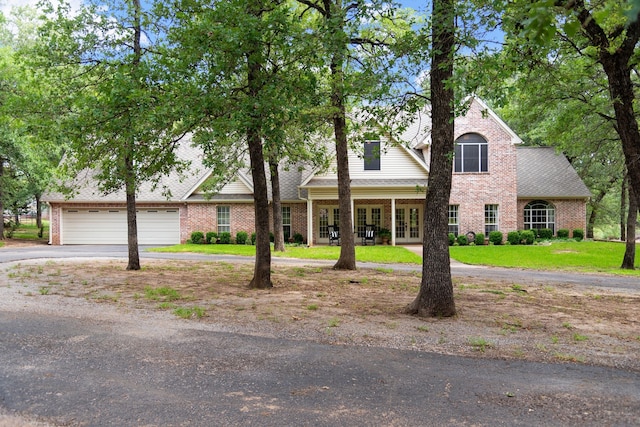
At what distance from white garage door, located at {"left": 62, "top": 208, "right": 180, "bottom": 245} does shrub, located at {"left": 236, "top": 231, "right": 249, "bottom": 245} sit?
3.77 metres

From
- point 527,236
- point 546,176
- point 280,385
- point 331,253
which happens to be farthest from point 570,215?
point 280,385

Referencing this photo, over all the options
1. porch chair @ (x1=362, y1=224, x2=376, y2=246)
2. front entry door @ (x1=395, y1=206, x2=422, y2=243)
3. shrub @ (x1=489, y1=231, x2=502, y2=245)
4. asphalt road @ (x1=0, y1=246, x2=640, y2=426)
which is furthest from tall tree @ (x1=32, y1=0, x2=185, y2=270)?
shrub @ (x1=489, y1=231, x2=502, y2=245)

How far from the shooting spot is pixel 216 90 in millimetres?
7789

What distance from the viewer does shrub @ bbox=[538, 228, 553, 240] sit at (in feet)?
82.0

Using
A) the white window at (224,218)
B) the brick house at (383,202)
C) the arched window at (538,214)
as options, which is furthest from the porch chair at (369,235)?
the arched window at (538,214)

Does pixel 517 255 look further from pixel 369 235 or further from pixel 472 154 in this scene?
Result: pixel 369 235

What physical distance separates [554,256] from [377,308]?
13.5 metres

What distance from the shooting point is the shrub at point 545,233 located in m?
25.0

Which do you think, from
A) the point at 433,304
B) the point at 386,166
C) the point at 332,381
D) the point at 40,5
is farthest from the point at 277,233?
the point at 332,381

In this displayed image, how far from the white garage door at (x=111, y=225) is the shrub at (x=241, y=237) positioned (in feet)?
12.4

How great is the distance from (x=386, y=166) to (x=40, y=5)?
16.7 m

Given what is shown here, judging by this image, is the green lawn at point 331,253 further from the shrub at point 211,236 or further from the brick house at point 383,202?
the brick house at point 383,202

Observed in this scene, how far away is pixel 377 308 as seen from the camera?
328 inches

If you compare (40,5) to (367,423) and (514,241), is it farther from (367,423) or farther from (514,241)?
(514,241)
